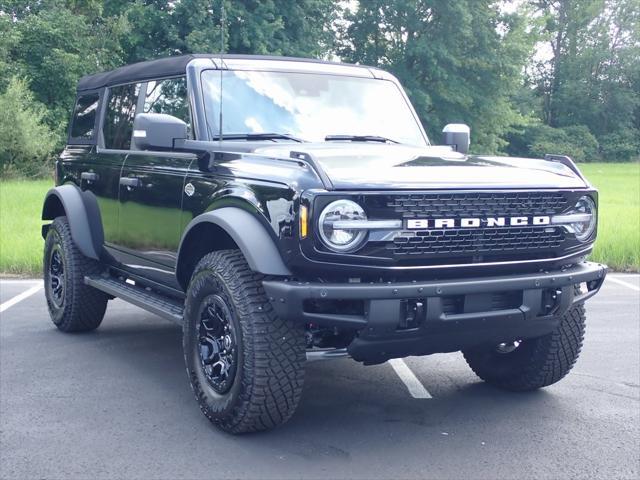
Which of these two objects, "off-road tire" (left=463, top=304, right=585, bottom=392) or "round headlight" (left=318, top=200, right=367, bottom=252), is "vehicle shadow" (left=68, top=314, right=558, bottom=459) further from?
"round headlight" (left=318, top=200, right=367, bottom=252)

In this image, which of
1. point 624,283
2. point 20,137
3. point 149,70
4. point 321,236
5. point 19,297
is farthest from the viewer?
point 20,137

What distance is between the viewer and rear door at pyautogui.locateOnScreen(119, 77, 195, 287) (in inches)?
189

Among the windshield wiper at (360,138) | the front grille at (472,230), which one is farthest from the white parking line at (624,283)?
the front grille at (472,230)

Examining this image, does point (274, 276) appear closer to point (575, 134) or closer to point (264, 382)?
point (264, 382)

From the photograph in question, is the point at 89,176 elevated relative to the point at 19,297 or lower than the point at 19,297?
elevated

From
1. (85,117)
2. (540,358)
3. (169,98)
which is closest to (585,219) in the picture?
(540,358)

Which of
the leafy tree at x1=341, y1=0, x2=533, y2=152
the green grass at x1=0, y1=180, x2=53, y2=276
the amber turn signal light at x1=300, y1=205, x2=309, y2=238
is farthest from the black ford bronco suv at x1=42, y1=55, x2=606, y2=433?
the leafy tree at x1=341, y1=0, x2=533, y2=152

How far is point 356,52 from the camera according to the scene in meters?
41.6

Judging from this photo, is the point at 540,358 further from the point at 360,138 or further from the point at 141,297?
the point at 141,297

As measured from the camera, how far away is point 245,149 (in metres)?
4.57

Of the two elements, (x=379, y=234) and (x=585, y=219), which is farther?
(x=585, y=219)

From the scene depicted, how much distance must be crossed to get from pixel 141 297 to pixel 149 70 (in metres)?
1.54

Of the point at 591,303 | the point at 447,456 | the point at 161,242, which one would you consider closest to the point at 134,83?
the point at 161,242

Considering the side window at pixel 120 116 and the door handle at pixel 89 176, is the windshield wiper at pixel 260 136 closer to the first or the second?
the side window at pixel 120 116
